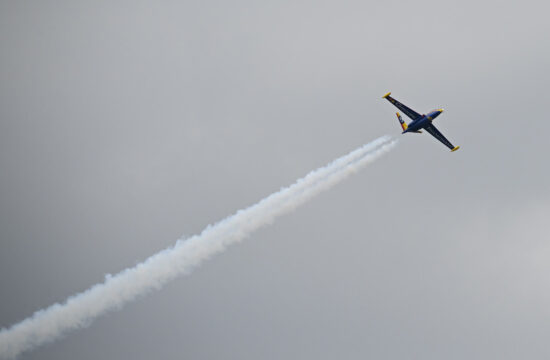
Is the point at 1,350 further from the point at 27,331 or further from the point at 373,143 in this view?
the point at 373,143

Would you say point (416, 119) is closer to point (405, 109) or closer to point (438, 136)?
point (405, 109)

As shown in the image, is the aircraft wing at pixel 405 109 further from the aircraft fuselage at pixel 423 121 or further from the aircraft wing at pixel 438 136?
the aircraft wing at pixel 438 136

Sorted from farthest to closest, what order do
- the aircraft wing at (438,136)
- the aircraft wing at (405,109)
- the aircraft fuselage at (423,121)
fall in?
the aircraft wing at (438,136) → the aircraft wing at (405,109) → the aircraft fuselage at (423,121)

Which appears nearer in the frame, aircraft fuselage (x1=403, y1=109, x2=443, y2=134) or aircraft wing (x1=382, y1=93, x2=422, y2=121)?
aircraft fuselage (x1=403, y1=109, x2=443, y2=134)

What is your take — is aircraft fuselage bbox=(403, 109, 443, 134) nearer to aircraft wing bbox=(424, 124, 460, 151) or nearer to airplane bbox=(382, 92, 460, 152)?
airplane bbox=(382, 92, 460, 152)

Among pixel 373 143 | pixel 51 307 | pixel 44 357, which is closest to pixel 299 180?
pixel 373 143

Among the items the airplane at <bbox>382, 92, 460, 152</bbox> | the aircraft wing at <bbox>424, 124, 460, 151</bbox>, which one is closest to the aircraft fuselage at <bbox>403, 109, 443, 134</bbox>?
the airplane at <bbox>382, 92, 460, 152</bbox>

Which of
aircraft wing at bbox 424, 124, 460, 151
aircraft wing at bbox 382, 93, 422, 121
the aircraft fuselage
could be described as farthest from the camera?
aircraft wing at bbox 424, 124, 460, 151

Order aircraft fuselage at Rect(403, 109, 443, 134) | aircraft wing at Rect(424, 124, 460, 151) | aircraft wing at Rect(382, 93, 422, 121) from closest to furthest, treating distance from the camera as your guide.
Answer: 1. aircraft fuselage at Rect(403, 109, 443, 134)
2. aircraft wing at Rect(382, 93, 422, 121)
3. aircraft wing at Rect(424, 124, 460, 151)

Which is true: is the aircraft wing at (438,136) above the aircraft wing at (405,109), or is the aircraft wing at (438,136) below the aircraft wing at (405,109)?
below

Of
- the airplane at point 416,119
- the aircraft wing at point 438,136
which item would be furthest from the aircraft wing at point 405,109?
the aircraft wing at point 438,136

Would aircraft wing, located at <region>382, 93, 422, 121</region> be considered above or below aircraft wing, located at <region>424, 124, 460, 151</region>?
above

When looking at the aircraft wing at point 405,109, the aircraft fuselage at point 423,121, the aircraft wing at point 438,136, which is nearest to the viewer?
the aircraft fuselage at point 423,121

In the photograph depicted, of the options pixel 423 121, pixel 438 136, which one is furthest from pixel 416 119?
pixel 438 136
